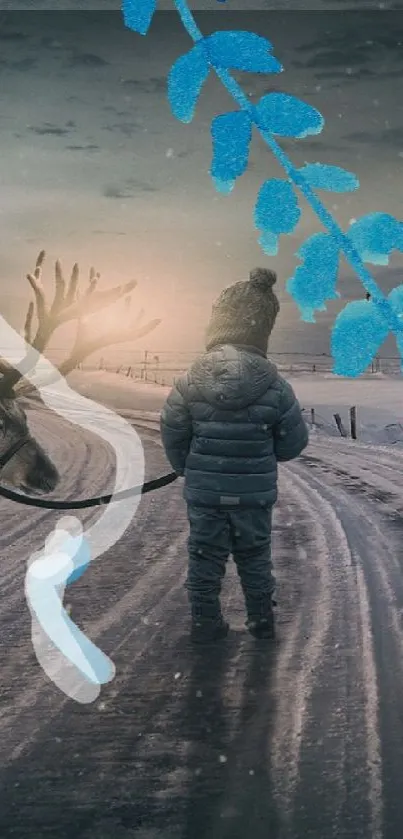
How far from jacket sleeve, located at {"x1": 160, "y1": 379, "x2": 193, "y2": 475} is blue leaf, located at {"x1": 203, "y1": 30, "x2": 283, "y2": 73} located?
122 centimetres

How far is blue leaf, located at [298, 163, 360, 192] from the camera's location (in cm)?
299

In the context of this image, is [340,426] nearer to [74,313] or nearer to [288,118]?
[74,313]

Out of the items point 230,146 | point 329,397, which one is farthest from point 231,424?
point 329,397

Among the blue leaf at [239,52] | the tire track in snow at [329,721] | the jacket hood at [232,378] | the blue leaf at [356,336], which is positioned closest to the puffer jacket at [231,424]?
the jacket hood at [232,378]

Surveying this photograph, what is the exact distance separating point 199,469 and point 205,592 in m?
0.52

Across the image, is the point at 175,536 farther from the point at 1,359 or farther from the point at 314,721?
the point at 314,721

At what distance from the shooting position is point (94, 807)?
7.17 feet

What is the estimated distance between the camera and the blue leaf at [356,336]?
9.91 ft

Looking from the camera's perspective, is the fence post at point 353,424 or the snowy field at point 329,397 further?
the snowy field at point 329,397

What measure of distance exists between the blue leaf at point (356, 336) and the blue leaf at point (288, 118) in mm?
666

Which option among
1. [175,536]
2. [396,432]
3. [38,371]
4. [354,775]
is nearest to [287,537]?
[175,536]
